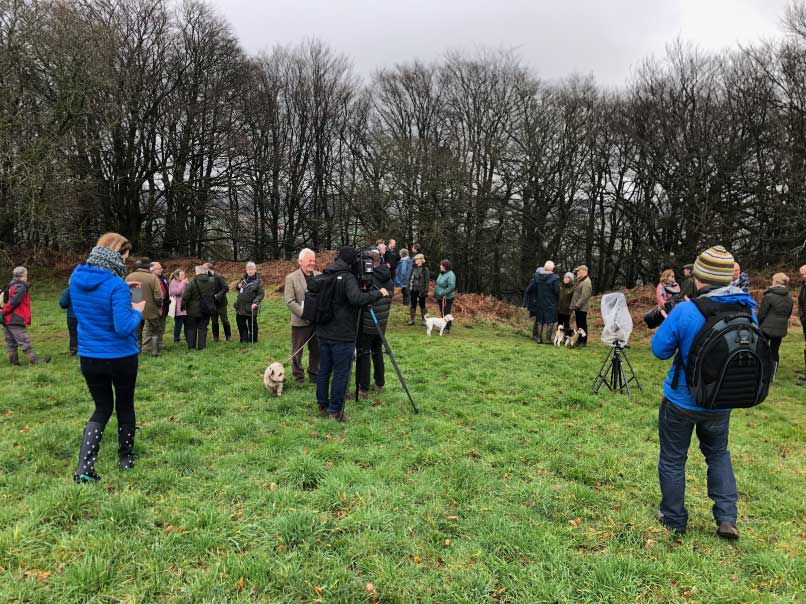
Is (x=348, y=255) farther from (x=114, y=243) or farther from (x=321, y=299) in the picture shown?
(x=114, y=243)

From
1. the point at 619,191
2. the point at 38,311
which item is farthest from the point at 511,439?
the point at 619,191

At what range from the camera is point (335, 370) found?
5.44 metres

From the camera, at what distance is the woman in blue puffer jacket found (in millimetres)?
3645

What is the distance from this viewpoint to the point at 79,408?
19.1 feet

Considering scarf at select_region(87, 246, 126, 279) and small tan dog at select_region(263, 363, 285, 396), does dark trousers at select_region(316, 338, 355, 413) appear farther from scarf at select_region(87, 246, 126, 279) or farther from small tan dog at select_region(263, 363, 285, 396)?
scarf at select_region(87, 246, 126, 279)

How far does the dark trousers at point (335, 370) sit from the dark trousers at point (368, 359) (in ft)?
2.79

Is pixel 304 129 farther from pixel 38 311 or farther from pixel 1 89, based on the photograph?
pixel 38 311

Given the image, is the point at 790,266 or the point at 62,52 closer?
the point at 62,52

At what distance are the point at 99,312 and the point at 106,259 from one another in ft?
1.46

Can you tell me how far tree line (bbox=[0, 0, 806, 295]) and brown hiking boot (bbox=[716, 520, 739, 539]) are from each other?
20.4 meters

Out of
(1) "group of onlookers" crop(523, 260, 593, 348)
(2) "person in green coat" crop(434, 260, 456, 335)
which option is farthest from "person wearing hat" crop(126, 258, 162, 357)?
(1) "group of onlookers" crop(523, 260, 593, 348)

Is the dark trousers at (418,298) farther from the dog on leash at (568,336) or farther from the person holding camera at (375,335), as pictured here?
the person holding camera at (375,335)

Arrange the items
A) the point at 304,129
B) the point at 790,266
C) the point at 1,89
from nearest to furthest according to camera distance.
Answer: the point at 1,89 → the point at 790,266 → the point at 304,129

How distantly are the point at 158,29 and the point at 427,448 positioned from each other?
2694 cm
